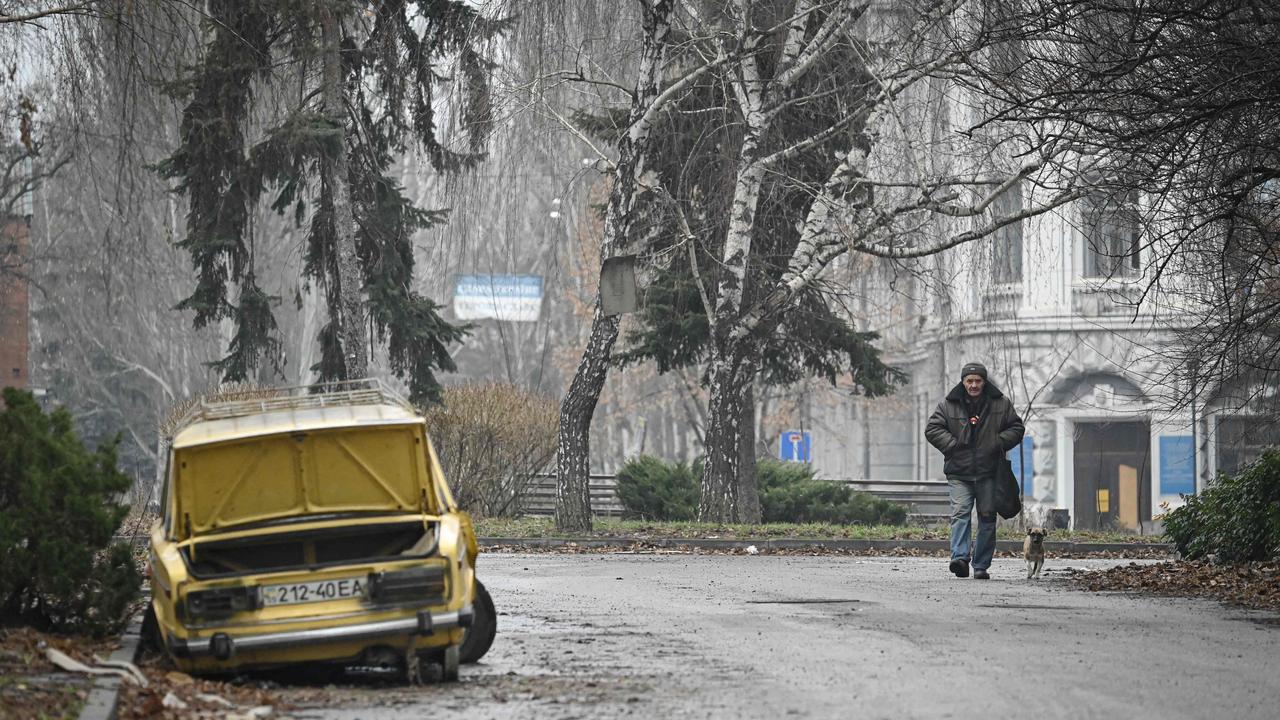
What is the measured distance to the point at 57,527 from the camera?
1110 centimetres

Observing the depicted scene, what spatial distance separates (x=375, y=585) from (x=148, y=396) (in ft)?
182

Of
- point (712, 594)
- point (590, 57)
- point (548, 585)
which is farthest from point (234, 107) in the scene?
point (712, 594)

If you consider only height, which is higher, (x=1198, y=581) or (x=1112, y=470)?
(x=1112, y=470)

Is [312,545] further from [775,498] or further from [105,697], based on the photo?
[775,498]

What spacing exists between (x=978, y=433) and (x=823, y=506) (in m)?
15.4

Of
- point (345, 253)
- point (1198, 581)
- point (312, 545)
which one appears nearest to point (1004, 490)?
point (1198, 581)

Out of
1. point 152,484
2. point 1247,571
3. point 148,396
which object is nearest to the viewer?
point 1247,571

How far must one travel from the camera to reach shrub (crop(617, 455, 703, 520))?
108 ft

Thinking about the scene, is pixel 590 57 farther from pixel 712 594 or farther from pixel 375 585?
pixel 375 585

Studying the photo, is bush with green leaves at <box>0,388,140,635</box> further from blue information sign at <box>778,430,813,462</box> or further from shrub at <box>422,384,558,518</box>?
blue information sign at <box>778,430,813,462</box>

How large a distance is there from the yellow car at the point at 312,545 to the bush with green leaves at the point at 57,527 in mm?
355

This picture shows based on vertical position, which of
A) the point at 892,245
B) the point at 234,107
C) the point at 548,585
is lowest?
the point at 548,585

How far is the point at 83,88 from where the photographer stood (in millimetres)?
17281

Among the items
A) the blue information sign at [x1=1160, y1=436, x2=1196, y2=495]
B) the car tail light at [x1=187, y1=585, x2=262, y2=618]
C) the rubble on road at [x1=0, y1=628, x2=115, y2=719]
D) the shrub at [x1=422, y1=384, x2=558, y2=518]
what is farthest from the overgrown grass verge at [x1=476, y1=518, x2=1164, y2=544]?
the blue information sign at [x1=1160, y1=436, x2=1196, y2=495]
